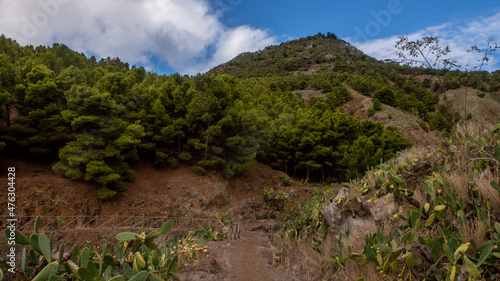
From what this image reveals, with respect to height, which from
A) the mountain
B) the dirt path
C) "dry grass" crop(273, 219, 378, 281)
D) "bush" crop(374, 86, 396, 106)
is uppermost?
the mountain

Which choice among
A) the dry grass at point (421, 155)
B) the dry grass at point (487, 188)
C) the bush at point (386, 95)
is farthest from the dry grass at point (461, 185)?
the bush at point (386, 95)

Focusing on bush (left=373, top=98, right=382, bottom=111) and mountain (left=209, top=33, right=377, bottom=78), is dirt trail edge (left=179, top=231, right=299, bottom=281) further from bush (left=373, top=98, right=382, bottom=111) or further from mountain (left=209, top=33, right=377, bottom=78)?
mountain (left=209, top=33, right=377, bottom=78)

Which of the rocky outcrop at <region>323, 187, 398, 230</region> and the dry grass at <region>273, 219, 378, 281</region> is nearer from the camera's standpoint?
the dry grass at <region>273, 219, 378, 281</region>

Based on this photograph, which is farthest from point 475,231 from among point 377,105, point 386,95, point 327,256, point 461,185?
point 386,95

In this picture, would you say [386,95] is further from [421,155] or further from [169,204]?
[421,155]

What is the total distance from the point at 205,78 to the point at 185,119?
4229mm

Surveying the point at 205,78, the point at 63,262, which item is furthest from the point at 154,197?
the point at 63,262

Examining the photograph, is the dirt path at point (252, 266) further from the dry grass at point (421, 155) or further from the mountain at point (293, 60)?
the mountain at point (293, 60)

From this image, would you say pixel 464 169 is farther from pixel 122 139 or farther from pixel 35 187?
pixel 35 187

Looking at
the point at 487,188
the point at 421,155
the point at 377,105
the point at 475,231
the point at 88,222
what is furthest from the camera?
the point at 377,105

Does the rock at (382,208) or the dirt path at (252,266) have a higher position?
the rock at (382,208)

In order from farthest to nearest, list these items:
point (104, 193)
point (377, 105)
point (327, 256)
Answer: point (377, 105)
point (104, 193)
point (327, 256)

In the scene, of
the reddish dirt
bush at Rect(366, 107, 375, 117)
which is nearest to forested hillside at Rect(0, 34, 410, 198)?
the reddish dirt

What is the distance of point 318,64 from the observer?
107 m
